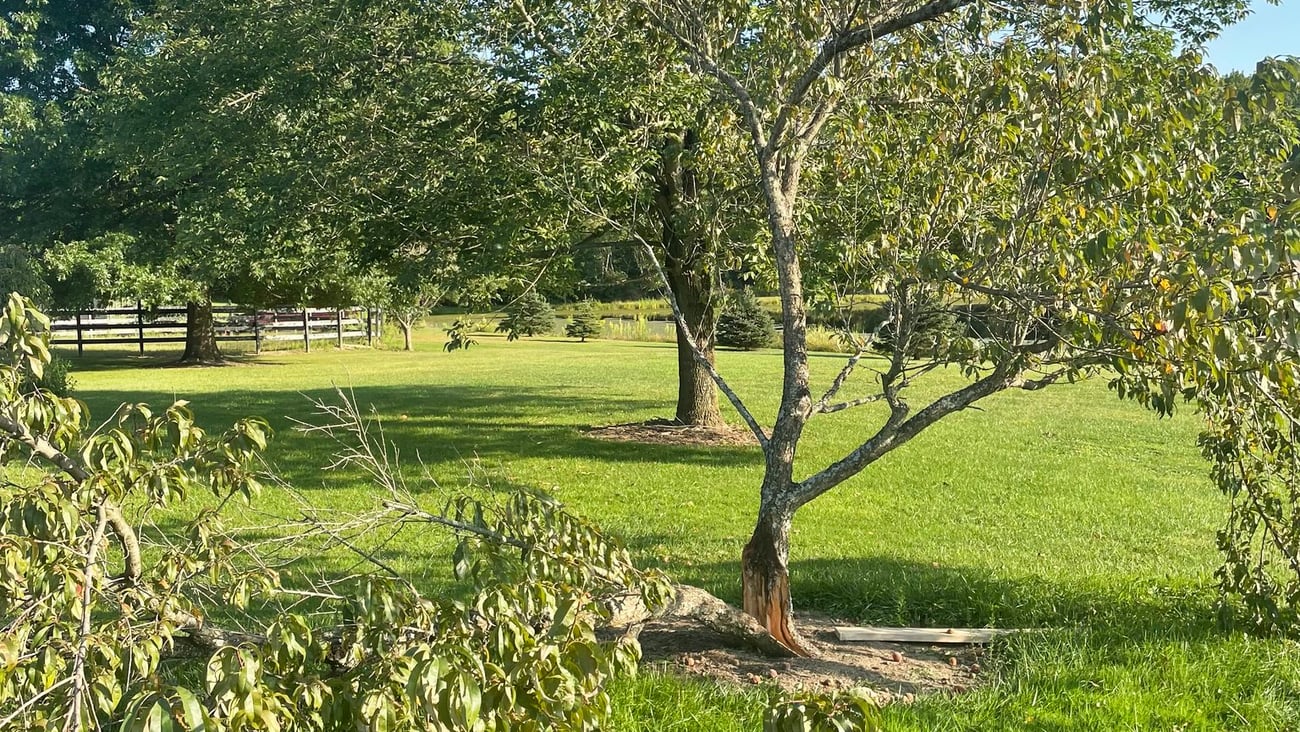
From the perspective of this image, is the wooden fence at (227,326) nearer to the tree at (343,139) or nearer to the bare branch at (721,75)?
the tree at (343,139)

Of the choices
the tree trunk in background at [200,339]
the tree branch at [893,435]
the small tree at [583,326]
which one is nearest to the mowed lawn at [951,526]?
the tree branch at [893,435]

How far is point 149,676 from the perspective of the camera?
82.9 inches

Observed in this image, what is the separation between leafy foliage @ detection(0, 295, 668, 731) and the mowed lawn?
4.38 ft

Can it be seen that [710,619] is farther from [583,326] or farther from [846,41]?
[583,326]

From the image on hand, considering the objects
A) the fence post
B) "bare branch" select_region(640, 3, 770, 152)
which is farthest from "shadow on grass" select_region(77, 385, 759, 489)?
the fence post

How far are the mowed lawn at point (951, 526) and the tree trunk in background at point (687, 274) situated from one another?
4.45 ft

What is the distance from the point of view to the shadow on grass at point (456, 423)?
463 inches

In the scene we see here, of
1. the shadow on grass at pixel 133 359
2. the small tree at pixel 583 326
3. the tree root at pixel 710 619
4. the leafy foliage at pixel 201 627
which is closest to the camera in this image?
the leafy foliage at pixel 201 627

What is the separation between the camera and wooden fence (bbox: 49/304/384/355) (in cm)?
3102

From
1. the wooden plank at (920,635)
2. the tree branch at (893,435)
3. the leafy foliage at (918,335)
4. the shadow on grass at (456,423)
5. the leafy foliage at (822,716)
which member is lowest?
the wooden plank at (920,635)

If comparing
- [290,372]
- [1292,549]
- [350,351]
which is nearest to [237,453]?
[1292,549]

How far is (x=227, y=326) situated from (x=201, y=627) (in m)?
33.1

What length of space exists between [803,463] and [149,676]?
984 centimetres

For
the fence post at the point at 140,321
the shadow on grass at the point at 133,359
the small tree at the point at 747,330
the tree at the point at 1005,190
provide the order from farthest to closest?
the small tree at the point at 747,330, the fence post at the point at 140,321, the shadow on grass at the point at 133,359, the tree at the point at 1005,190
